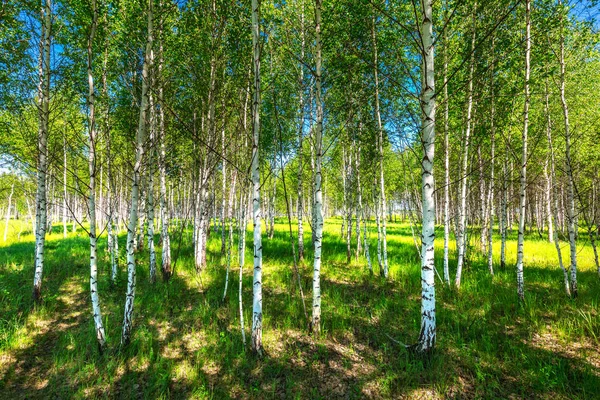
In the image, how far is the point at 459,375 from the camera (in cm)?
362

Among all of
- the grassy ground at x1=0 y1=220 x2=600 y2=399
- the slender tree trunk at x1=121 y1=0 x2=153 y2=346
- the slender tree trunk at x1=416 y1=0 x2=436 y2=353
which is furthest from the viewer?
the slender tree trunk at x1=121 y1=0 x2=153 y2=346

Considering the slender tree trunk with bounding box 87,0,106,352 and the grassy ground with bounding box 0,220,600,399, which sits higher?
the slender tree trunk with bounding box 87,0,106,352

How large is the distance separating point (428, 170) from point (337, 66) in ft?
13.3

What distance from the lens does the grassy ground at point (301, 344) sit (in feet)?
11.3

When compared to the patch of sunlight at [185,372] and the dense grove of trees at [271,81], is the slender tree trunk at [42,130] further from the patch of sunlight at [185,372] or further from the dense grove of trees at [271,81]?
the patch of sunlight at [185,372]

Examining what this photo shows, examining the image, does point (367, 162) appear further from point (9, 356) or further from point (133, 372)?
point (9, 356)

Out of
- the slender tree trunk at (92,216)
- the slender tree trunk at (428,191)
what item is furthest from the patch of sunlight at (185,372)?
the slender tree trunk at (428,191)

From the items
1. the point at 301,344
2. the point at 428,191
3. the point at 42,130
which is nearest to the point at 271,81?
the point at 428,191

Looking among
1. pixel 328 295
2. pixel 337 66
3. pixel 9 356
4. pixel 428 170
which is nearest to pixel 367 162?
pixel 337 66

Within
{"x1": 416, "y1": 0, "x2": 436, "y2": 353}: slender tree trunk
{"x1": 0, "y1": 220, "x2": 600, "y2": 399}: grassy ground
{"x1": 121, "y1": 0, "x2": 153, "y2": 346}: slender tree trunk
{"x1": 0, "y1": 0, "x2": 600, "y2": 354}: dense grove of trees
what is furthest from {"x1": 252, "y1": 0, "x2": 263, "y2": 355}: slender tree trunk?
{"x1": 416, "y1": 0, "x2": 436, "y2": 353}: slender tree trunk

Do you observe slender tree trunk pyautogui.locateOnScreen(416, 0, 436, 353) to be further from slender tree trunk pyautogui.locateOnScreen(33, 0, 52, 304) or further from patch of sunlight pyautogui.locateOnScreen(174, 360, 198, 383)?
slender tree trunk pyautogui.locateOnScreen(33, 0, 52, 304)

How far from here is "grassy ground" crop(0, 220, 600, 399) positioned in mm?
3451

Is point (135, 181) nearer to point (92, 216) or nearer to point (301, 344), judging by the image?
point (92, 216)

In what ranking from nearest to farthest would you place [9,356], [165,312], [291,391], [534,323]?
[291,391]
[9,356]
[534,323]
[165,312]
